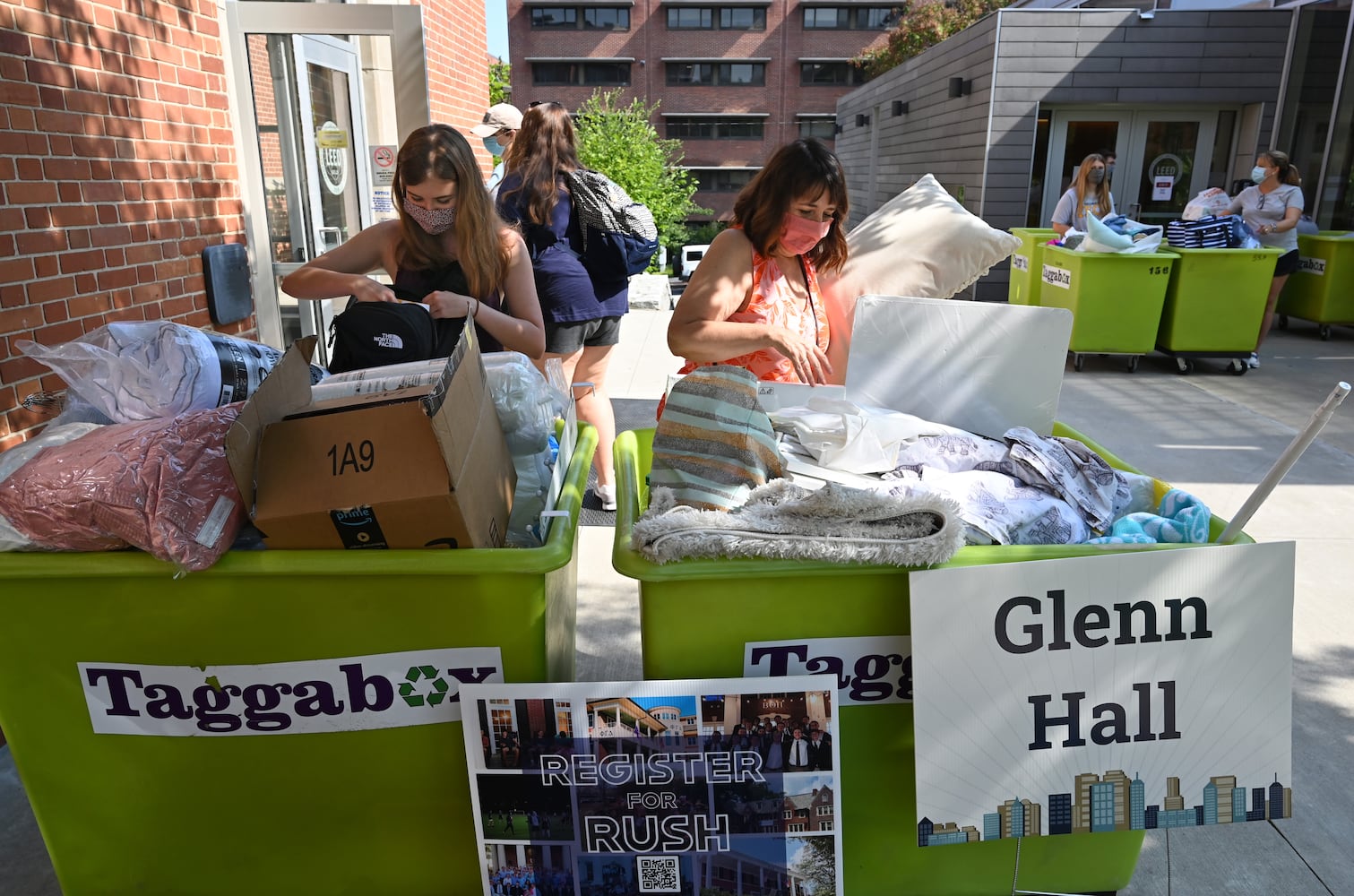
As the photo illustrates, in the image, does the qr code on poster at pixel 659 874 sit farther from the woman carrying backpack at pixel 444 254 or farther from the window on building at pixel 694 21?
the window on building at pixel 694 21

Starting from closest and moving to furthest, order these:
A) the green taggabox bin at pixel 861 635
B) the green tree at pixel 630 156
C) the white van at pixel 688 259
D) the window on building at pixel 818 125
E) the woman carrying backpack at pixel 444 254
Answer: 1. the green taggabox bin at pixel 861 635
2. the woman carrying backpack at pixel 444 254
3. the green tree at pixel 630 156
4. the white van at pixel 688 259
5. the window on building at pixel 818 125

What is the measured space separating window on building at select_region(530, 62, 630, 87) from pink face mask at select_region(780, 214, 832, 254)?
4004cm

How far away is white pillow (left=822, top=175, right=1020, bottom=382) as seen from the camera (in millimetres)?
2588

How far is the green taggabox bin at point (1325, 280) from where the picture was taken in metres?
8.28

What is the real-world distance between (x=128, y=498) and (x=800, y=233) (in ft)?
5.42

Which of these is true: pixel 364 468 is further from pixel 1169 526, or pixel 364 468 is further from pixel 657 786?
pixel 1169 526

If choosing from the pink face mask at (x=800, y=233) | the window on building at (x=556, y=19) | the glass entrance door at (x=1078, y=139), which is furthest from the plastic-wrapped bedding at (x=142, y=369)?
the window on building at (x=556, y=19)

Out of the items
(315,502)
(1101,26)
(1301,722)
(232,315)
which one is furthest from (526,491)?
(1101,26)

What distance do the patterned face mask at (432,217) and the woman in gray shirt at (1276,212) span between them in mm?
7502

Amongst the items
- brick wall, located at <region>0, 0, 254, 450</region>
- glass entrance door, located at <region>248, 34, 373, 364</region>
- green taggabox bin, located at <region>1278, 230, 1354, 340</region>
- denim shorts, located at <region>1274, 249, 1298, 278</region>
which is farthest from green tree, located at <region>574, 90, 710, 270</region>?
brick wall, located at <region>0, 0, 254, 450</region>

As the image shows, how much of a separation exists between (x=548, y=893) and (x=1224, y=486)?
14.1 ft

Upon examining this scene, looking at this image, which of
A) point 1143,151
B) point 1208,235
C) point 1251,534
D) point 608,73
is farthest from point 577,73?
point 1251,534

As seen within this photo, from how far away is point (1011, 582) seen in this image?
1545mm

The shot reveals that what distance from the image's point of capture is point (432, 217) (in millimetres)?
2520
